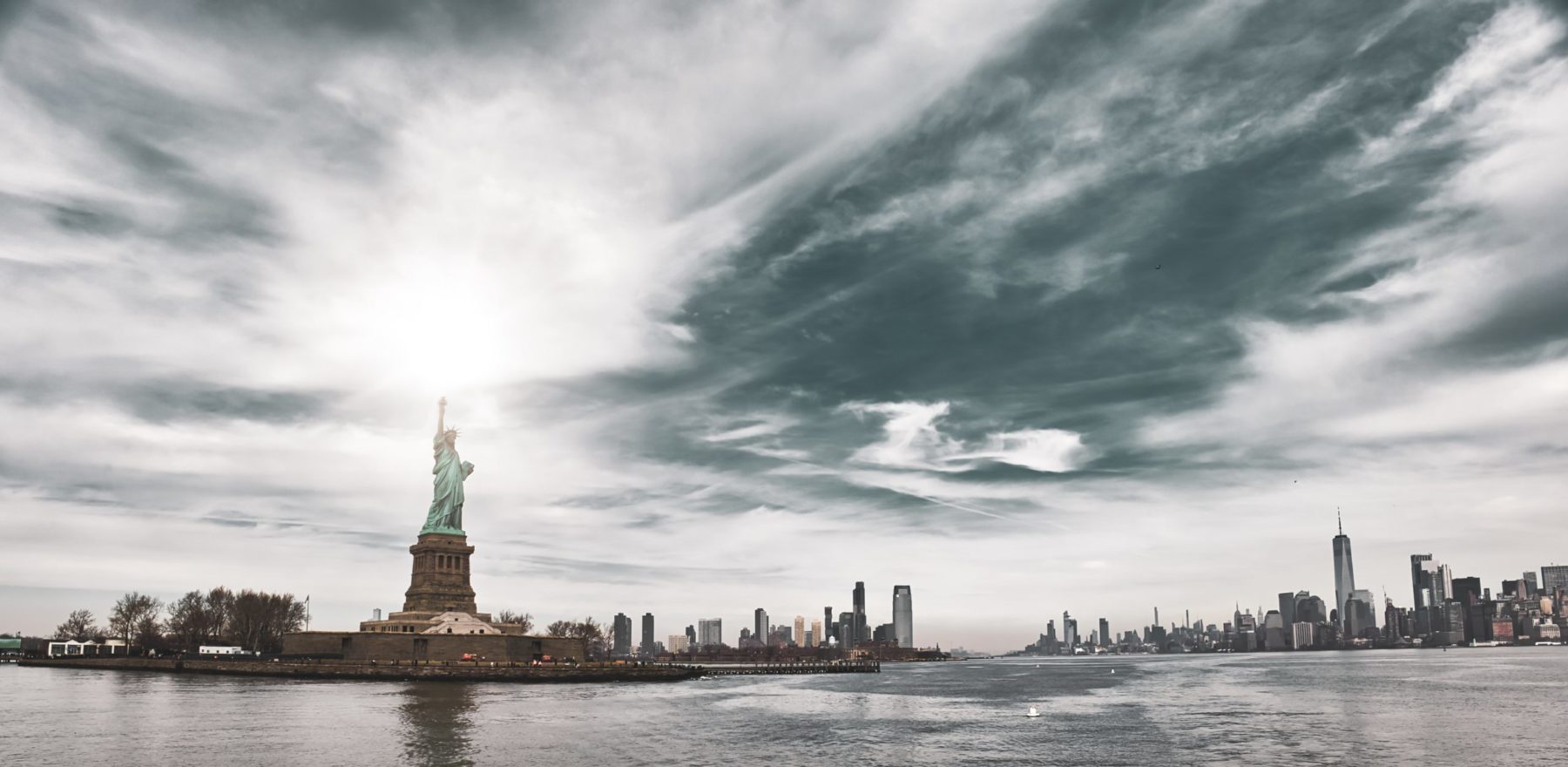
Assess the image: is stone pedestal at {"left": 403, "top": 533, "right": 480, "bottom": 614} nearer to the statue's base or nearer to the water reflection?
the statue's base

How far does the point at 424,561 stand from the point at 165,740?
88.7 m

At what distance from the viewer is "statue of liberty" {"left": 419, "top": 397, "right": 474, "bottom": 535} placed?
155 m

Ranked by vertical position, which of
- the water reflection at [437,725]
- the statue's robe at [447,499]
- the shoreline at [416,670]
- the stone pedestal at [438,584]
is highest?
the statue's robe at [447,499]

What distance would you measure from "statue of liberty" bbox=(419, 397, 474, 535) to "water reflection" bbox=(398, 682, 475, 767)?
44.5 m

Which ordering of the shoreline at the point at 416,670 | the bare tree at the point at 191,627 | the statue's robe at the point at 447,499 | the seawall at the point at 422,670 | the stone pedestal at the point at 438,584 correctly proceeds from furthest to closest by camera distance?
1. the bare tree at the point at 191,627
2. the statue's robe at the point at 447,499
3. the stone pedestal at the point at 438,584
4. the seawall at the point at 422,670
5. the shoreline at the point at 416,670

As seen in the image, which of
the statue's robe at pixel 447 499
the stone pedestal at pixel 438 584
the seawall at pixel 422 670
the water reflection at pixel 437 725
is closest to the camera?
the water reflection at pixel 437 725

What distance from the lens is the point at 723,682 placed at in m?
165

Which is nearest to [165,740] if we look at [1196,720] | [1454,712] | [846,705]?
[846,705]

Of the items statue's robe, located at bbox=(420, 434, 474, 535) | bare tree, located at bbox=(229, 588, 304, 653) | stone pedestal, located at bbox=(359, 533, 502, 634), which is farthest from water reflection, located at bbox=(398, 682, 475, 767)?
bare tree, located at bbox=(229, 588, 304, 653)

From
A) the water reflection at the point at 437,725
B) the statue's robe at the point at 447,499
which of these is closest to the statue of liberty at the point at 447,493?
the statue's robe at the point at 447,499

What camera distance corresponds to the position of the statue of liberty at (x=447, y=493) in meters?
155

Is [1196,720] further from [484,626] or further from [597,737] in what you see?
→ [484,626]

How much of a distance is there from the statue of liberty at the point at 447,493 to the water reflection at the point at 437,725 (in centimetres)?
4449

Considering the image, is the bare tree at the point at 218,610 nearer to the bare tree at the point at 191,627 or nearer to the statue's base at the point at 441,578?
the bare tree at the point at 191,627
